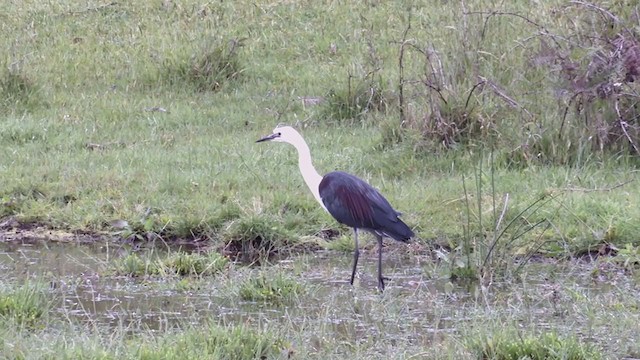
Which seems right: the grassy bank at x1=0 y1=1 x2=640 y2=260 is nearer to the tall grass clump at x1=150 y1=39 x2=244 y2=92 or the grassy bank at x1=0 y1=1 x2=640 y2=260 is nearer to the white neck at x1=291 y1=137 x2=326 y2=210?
the tall grass clump at x1=150 y1=39 x2=244 y2=92

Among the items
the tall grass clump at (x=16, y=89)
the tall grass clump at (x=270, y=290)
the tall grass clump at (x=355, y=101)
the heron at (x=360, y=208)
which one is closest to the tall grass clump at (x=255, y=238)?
the heron at (x=360, y=208)

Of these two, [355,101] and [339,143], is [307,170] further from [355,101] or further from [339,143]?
[355,101]

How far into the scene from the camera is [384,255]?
807cm

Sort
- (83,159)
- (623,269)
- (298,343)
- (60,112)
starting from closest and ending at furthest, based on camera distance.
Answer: (298,343) → (623,269) → (83,159) → (60,112)

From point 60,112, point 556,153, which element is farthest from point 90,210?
point 556,153

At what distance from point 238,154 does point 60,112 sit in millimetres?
2379

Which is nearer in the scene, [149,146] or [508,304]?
[508,304]

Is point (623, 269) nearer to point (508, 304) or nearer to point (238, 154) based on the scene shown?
point (508, 304)

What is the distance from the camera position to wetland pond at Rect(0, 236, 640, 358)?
578 cm

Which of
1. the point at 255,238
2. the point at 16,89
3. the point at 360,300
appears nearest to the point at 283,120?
the point at 16,89

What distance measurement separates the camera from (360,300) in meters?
6.71

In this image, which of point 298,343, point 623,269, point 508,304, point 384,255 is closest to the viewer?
point 298,343

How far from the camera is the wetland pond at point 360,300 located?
5.78 meters

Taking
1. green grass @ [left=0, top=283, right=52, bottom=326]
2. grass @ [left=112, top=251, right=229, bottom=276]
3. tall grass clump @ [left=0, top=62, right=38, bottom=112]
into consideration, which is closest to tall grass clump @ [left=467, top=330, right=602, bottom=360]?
green grass @ [left=0, top=283, right=52, bottom=326]
